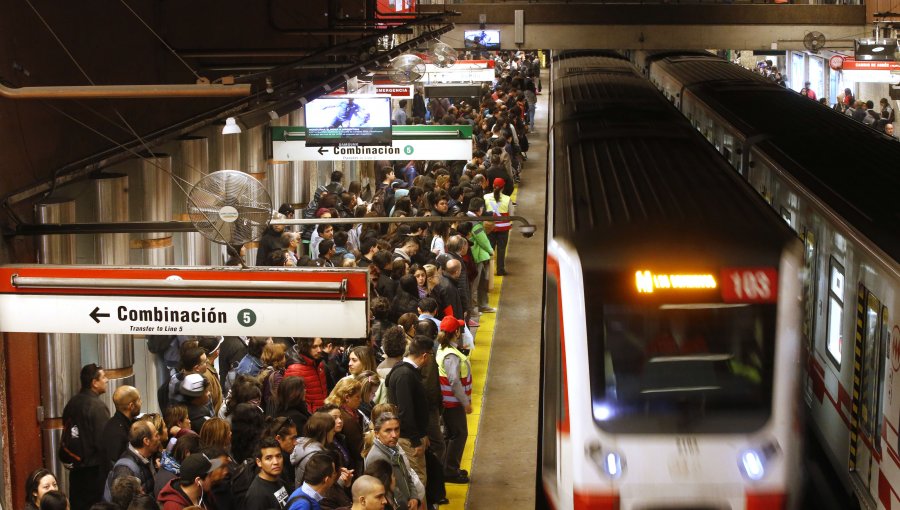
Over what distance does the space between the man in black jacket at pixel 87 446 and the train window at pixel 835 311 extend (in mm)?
5515

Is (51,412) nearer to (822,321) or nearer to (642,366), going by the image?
(642,366)

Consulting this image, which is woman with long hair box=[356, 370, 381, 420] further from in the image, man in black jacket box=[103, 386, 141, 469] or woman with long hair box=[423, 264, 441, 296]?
woman with long hair box=[423, 264, 441, 296]

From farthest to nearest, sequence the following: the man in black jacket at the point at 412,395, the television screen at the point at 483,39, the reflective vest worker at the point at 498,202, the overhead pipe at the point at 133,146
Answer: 1. the television screen at the point at 483,39
2. the reflective vest worker at the point at 498,202
3. the man in black jacket at the point at 412,395
4. the overhead pipe at the point at 133,146

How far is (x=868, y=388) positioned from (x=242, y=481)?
13.4ft

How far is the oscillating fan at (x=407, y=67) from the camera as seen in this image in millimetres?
15969

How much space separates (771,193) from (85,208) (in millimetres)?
6384

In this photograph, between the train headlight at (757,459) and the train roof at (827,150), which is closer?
the train headlight at (757,459)

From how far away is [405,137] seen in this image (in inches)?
652

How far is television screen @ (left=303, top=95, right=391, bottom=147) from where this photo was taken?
16.1 m

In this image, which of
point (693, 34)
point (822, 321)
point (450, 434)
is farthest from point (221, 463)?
point (693, 34)

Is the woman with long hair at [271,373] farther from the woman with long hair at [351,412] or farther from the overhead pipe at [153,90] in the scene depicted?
the overhead pipe at [153,90]

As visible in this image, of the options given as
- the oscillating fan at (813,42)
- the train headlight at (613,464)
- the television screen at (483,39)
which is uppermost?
the television screen at (483,39)

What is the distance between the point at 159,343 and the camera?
39.3ft

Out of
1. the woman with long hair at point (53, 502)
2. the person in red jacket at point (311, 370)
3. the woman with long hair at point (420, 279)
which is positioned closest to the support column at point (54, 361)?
the person in red jacket at point (311, 370)
